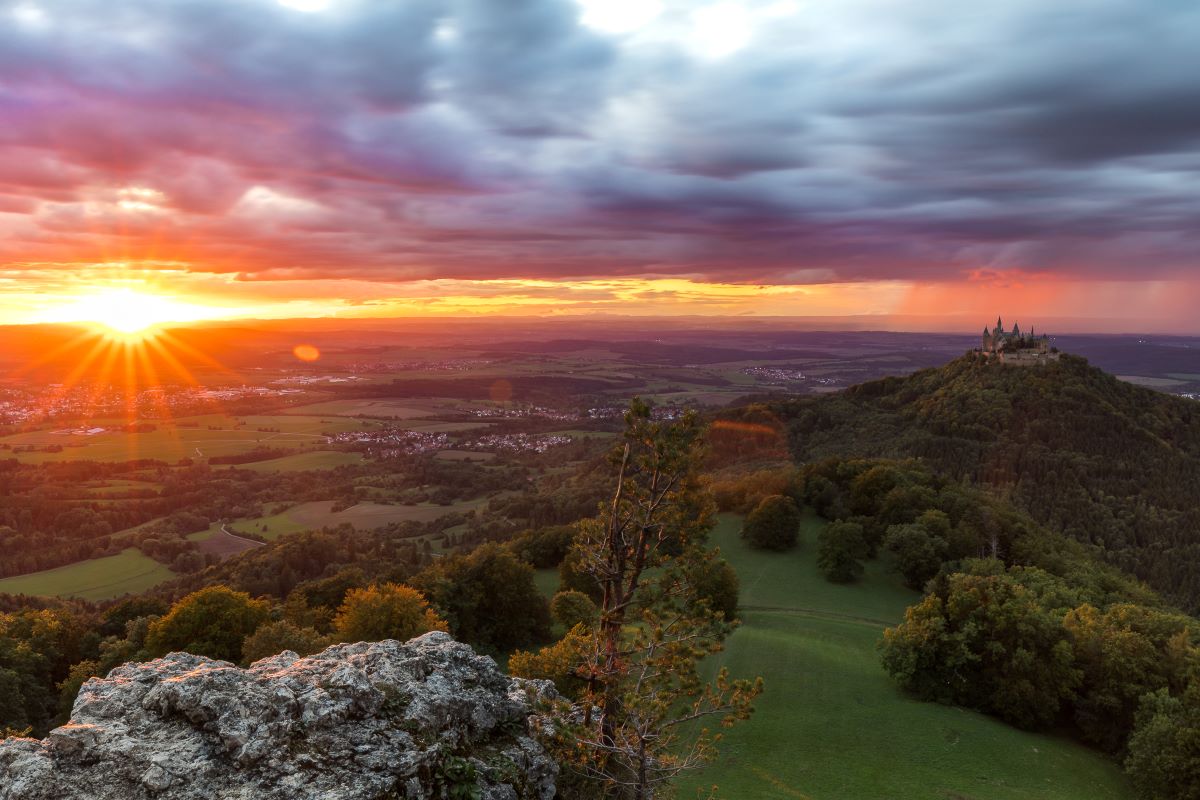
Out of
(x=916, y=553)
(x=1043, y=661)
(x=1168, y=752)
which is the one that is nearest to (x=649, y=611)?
(x=1168, y=752)

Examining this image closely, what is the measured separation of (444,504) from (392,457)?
3542 cm

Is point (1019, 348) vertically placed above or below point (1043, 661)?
above

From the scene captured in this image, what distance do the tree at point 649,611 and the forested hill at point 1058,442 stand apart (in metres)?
80.1

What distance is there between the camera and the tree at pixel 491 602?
43.0m

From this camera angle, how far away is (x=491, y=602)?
4422 centimetres

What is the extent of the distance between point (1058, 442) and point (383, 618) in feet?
350

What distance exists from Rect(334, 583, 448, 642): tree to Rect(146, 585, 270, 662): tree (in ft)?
14.7

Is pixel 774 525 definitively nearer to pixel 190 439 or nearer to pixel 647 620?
pixel 647 620

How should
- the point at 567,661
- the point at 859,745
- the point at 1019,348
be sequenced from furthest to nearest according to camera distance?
the point at 1019,348 → the point at 859,745 → the point at 567,661

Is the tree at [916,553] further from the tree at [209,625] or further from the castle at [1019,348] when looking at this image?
the castle at [1019,348]

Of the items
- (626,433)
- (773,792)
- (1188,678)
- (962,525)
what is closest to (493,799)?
(626,433)

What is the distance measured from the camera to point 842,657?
40.8 meters

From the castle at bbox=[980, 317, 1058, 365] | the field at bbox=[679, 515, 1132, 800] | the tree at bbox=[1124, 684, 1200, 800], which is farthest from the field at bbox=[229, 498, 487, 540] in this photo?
the castle at bbox=[980, 317, 1058, 365]

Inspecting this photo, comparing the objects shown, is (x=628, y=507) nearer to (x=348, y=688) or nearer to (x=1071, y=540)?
(x=348, y=688)
